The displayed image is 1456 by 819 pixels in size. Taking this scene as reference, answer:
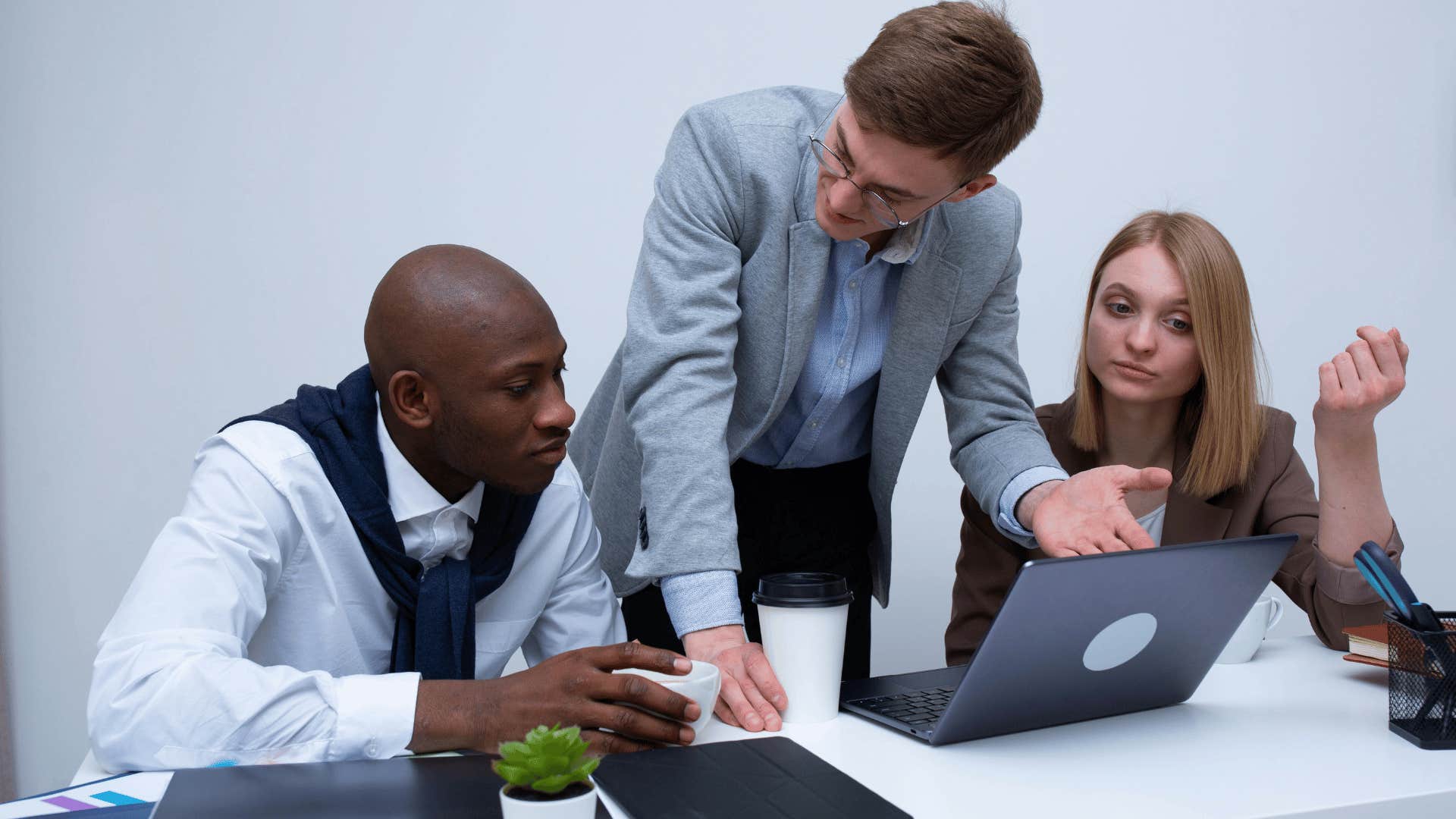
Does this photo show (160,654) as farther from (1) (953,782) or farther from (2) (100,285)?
(2) (100,285)

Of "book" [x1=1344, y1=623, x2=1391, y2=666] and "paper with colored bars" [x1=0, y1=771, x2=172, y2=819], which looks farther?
"book" [x1=1344, y1=623, x2=1391, y2=666]

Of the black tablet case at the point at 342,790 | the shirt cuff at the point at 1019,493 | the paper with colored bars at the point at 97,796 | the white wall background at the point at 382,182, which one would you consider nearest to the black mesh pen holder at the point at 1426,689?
the shirt cuff at the point at 1019,493

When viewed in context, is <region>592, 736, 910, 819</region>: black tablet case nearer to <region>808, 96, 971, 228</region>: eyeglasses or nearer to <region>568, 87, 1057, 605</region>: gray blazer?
<region>568, 87, 1057, 605</region>: gray blazer

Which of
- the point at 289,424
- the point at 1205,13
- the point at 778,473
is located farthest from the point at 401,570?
the point at 1205,13

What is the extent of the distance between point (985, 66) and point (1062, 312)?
163 centimetres

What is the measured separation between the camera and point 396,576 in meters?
1.25

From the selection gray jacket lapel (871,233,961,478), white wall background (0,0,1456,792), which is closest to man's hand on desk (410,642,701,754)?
gray jacket lapel (871,233,961,478)

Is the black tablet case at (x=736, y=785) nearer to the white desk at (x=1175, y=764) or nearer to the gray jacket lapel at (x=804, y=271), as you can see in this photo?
the white desk at (x=1175, y=764)

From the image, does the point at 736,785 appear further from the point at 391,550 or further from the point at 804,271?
the point at 804,271

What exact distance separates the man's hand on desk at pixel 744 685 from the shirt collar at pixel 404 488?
347 mm

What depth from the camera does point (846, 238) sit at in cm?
138

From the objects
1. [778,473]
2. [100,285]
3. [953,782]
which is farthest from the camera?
[100,285]

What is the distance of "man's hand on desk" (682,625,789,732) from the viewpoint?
3.50 ft

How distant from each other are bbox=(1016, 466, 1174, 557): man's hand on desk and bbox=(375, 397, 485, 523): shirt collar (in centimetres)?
68
